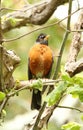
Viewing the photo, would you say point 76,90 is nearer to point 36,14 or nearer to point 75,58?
point 75,58

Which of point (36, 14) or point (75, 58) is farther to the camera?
point (36, 14)

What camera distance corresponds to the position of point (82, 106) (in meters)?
5.16

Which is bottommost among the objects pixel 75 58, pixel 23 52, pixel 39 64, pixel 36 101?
pixel 23 52

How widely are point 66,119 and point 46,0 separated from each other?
1191 millimetres

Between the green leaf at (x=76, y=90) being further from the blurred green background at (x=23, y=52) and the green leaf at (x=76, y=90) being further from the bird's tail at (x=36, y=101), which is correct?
the blurred green background at (x=23, y=52)

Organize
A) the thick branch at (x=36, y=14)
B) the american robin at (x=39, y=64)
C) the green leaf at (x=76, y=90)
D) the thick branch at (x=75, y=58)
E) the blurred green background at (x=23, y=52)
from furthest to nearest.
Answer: the blurred green background at (x=23, y=52), the american robin at (x=39, y=64), the thick branch at (x=36, y=14), the thick branch at (x=75, y=58), the green leaf at (x=76, y=90)

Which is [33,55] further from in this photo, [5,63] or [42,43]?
[5,63]

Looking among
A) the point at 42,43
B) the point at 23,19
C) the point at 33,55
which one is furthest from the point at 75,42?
the point at 42,43

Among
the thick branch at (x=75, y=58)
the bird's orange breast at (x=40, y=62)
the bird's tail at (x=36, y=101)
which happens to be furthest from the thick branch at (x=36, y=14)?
the bird's tail at (x=36, y=101)

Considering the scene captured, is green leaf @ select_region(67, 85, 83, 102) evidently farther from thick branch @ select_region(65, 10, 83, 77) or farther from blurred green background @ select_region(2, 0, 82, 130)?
blurred green background @ select_region(2, 0, 82, 130)

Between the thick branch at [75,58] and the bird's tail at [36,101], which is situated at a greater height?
the thick branch at [75,58]

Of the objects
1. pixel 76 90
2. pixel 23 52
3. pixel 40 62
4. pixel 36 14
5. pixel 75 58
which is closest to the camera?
pixel 76 90

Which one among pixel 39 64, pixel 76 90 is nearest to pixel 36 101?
pixel 39 64

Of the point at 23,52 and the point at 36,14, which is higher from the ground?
the point at 36,14
